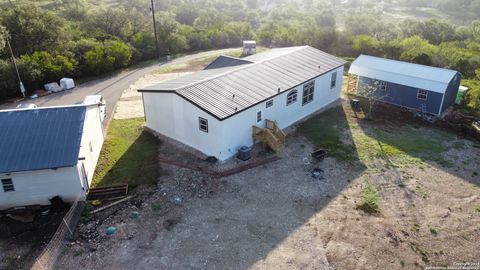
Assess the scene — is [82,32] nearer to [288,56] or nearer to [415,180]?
[288,56]

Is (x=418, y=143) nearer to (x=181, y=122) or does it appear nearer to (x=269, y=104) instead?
(x=269, y=104)

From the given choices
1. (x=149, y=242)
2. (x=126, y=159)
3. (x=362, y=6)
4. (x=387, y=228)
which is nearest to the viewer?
(x=149, y=242)

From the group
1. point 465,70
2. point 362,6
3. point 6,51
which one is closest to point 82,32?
point 6,51

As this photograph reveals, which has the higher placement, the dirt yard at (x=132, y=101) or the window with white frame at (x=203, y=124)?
the window with white frame at (x=203, y=124)

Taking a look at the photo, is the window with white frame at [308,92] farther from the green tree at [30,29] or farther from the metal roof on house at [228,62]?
the green tree at [30,29]

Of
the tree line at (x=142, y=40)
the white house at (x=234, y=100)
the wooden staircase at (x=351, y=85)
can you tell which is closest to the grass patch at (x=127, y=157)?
the white house at (x=234, y=100)

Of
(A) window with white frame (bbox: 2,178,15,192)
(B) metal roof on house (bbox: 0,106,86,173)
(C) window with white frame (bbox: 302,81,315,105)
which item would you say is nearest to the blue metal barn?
(C) window with white frame (bbox: 302,81,315,105)

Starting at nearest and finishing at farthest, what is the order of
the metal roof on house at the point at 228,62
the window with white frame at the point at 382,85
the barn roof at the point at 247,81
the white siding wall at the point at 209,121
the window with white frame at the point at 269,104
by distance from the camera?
the white siding wall at the point at 209,121 < the barn roof at the point at 247,81 < the window with white frame at the point at 269,104 < the metal roof on house at the point at 228,62 < the window with white frame at the point at 382,85

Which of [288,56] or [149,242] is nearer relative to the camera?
[149,242]
